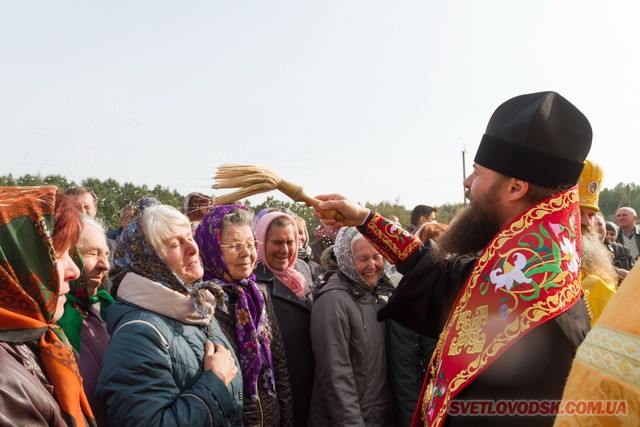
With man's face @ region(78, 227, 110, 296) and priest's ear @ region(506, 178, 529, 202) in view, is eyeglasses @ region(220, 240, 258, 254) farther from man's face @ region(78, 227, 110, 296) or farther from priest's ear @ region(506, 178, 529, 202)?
priest's ear @ region(506, 178, 529, 202)

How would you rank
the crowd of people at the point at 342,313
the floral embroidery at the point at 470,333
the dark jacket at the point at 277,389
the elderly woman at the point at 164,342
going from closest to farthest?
1. the crowd of people at the point at 342,313
2. the floral embroidery at the point at 470,333
3. the elderly woman at the point at 164,342
4. the dark jacket at the point at 277,389

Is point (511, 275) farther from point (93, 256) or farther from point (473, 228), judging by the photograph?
point (93, 256)

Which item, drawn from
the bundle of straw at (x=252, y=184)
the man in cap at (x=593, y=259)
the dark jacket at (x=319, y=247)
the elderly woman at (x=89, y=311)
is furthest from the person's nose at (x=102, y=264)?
the dark jacket at (x=319, y=247)

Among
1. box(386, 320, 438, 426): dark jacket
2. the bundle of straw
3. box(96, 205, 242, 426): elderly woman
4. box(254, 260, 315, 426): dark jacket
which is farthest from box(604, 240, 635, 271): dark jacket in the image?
box(96, 205, 242, 426): elderly woman

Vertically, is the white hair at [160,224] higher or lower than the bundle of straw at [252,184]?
lower

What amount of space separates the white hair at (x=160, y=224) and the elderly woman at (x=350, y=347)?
1.29 metres

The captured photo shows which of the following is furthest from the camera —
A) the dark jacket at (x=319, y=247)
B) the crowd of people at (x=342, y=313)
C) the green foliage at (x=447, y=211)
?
the green foliage at (x=447, y=211)

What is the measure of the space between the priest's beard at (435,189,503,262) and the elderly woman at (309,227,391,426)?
120cm

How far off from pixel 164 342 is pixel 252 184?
3.16 feet

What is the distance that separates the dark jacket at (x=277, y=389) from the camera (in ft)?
11.7

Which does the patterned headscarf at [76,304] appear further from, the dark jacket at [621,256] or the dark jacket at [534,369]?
the dark jacket at [621,256]

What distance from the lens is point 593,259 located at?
3.88m

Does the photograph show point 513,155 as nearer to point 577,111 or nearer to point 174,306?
point 577,111

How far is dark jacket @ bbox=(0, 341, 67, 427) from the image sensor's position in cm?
187
